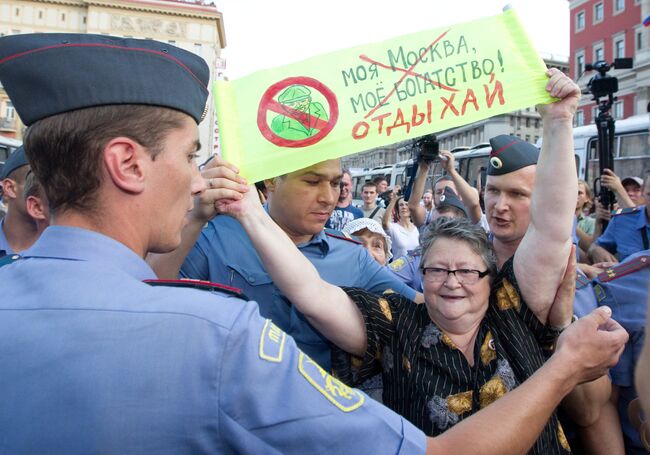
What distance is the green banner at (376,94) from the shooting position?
186cm

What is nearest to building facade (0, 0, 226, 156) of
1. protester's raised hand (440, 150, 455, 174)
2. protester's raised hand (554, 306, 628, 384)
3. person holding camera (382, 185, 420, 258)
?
person holding camera (382, 185, 420, 258)

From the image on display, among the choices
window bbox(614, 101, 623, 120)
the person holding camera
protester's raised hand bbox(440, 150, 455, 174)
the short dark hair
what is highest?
window bbox(614, 101, 623, 120)

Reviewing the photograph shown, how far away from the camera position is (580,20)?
42.9 m

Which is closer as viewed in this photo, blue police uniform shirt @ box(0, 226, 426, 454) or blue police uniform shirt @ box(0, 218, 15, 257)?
blue police uniform shirt @ box(0, 226, 426, 454)

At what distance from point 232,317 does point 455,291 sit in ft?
3.75

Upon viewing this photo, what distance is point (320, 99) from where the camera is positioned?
1.90m

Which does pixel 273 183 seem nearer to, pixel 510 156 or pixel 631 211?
pixel 510 156

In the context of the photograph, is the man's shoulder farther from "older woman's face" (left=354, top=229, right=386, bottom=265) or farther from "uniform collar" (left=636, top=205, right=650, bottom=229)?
"older woman's face" (left=354, top=229, right=386, bottom=265)

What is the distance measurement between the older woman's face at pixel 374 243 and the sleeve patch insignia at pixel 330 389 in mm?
3345

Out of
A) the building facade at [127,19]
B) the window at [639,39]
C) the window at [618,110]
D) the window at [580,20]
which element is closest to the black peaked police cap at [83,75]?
the window at [618,110]

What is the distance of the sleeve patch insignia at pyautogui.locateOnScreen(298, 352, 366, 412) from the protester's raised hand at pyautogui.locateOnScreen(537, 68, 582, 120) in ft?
4.22

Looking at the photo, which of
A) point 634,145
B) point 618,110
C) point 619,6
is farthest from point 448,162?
point 619,6

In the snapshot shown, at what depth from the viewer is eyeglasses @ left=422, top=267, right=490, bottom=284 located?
1.89 meters

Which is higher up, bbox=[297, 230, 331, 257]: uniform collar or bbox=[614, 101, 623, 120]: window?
bbox=[614, 101, 623, 120]: window
